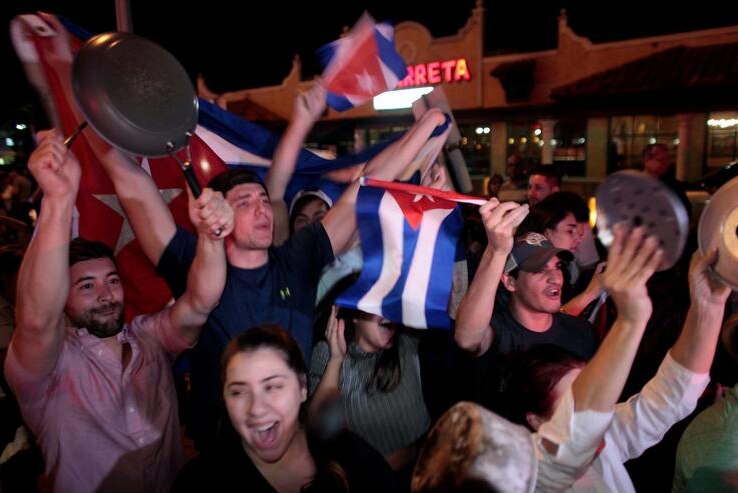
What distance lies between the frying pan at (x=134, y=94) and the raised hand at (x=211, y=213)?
2.7 inches

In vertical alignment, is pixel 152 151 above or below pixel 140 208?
above

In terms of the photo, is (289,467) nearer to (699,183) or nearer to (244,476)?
(244,476)

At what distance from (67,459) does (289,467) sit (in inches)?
38.9

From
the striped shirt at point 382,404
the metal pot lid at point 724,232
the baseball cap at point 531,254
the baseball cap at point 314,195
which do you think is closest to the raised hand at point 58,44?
the baseball cap at point 314,195

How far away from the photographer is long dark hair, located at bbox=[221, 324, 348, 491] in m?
1.94

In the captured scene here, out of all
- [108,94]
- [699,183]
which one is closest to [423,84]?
[699,183]

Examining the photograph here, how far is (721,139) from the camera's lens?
1587 cm

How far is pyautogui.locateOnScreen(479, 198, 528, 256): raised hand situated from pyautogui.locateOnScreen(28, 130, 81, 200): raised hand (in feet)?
5.06

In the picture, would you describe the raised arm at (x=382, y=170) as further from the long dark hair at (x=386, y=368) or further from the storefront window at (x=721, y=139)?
the storefront window at (x=721, y=139)

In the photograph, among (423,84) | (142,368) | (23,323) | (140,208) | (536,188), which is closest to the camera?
(23,323)

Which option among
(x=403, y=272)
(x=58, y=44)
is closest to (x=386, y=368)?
(x=403, y=272)

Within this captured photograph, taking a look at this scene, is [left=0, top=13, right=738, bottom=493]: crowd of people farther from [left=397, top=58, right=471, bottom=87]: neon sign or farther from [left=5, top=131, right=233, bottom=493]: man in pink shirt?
[left=397, top=58, right=471, bottom=87]: neon sign

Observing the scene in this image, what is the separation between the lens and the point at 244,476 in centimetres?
190

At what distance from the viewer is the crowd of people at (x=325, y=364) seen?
66.9 inches
